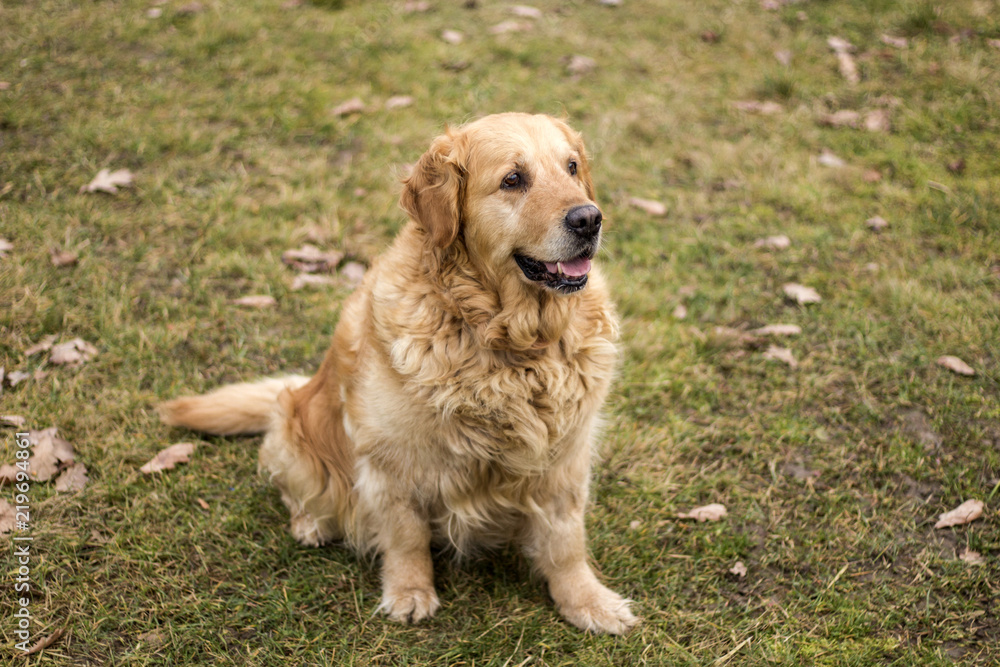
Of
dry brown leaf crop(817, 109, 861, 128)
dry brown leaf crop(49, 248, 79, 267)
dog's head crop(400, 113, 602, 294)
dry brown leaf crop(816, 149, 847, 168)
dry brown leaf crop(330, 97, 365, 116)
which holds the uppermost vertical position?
dog's head crop(400, 113, 602, 294)

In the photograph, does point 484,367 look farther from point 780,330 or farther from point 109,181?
point 109,181

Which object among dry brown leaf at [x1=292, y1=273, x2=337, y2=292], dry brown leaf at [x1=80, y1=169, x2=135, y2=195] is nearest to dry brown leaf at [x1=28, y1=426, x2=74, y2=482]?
dry brown leaf at [x1=292, y1=273, x2=337, y2=292]

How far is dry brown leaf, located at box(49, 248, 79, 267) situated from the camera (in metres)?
4.11

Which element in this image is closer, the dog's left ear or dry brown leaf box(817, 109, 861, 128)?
the dog's left ear

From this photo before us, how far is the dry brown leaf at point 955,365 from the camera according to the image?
11.8 feet

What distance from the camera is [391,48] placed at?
20.3 ft

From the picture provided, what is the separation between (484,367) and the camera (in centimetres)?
248

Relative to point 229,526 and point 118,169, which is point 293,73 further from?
point 229,526

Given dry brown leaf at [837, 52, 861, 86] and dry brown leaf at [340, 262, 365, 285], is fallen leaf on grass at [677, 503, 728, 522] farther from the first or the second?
dry brown leaf at [837, 52, 861, 86]

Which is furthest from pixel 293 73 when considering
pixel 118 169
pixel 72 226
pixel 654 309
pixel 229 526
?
pixel 229 526

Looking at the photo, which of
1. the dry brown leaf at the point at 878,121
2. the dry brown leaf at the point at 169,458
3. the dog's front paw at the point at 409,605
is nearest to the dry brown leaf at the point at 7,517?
the dry brown leaf at the point at 169,458

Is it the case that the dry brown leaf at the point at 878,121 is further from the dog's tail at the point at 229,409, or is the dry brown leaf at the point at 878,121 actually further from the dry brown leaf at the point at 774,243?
the dog's tail at the point at 229,409

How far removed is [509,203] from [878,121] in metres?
4.33

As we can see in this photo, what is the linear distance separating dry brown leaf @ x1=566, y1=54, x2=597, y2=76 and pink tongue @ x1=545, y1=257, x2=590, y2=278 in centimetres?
413
